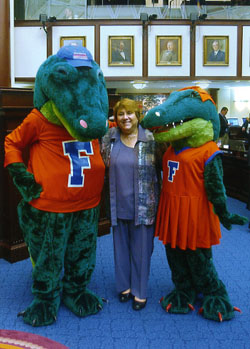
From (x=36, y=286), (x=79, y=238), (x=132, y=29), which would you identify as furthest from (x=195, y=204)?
(x=132, y=29)

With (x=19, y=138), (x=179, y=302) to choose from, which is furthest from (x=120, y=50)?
(x=179, y=302)

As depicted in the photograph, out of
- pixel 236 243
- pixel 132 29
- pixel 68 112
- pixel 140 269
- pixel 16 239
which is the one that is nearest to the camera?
pixel 68 112

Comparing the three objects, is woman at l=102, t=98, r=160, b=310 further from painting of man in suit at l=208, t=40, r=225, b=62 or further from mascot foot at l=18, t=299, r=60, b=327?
painting of man in suit at l=208, t=40, r=225, b=62

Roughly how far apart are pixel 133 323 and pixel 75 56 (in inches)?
70.9

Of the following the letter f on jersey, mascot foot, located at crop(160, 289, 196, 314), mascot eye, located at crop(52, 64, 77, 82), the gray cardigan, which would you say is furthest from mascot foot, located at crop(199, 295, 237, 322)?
mascot eye, located at crop(52, 64, 77, 82)

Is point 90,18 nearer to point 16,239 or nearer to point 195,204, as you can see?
point 16,239

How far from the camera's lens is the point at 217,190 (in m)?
2.51

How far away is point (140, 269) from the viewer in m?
2.90

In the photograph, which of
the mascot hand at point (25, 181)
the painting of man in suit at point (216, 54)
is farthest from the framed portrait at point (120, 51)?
the mascot hand at point (25, 181)

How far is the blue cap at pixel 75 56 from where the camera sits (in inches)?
96.6

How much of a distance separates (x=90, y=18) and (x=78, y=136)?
11209 mm

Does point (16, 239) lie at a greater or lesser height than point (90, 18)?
lesser

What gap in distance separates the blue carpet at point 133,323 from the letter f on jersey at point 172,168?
983mm

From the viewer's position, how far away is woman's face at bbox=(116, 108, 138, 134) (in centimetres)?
275
